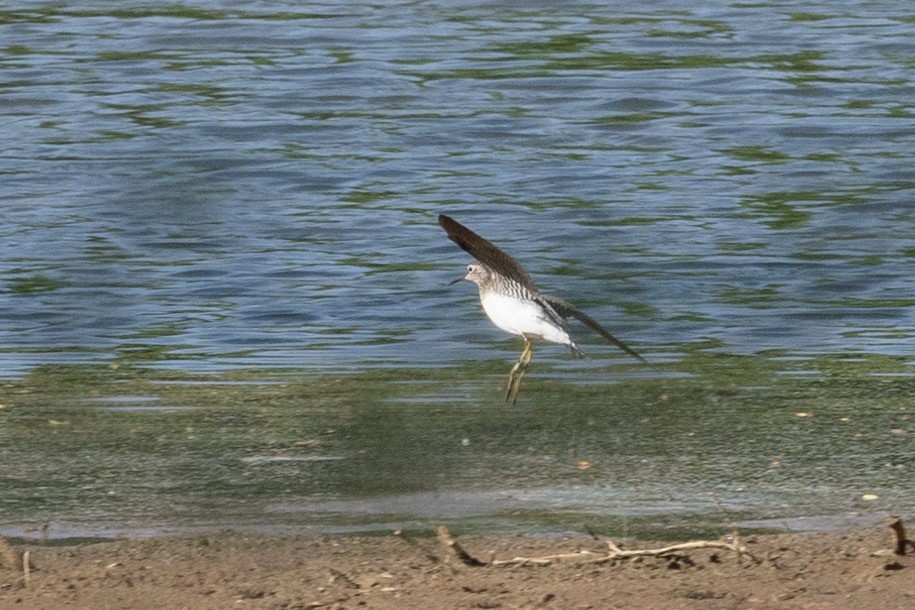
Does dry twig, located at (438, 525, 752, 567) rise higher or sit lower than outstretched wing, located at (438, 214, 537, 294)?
lower

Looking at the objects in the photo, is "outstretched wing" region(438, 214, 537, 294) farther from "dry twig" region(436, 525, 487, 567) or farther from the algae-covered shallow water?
"dry twig" region(436, 525, 487, 567)

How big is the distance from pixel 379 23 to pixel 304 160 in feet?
14.2

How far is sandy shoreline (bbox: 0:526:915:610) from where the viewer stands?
4.43 m

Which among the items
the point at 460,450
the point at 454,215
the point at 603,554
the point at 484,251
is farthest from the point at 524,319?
the point at 454,215

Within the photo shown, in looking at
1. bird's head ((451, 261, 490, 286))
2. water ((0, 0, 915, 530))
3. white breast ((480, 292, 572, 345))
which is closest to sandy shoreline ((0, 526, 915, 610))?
water ((0, 0, 915, 530))

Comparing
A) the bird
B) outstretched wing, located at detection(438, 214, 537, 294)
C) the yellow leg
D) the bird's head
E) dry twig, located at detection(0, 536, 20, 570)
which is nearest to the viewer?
dry twig, located at detection(0, 536, 20, 570)

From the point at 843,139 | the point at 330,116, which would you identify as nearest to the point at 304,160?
the point at 330,116

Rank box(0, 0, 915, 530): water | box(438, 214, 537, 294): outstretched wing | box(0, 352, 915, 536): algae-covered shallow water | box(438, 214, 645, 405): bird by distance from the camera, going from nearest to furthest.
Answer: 1. box(0, 352, 915, 536): algae-covered shallow water
2. box(0, 0, 915, 530): water
3. box(438, 214, 537, 294): outstretched wing
4. box(438, 214, 645, 405): bird

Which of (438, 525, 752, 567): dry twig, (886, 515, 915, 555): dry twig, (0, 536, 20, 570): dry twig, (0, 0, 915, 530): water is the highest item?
(886, 515, 915, 555): dry twig

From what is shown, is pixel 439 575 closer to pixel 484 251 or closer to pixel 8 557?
pixel 8 557

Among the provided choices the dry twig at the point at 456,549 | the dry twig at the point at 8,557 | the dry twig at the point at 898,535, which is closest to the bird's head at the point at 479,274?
the dry twig at the point at 456,549

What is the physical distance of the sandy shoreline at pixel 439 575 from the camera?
4434 millimetres

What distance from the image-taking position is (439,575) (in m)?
4.68

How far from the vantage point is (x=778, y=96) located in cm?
1419
